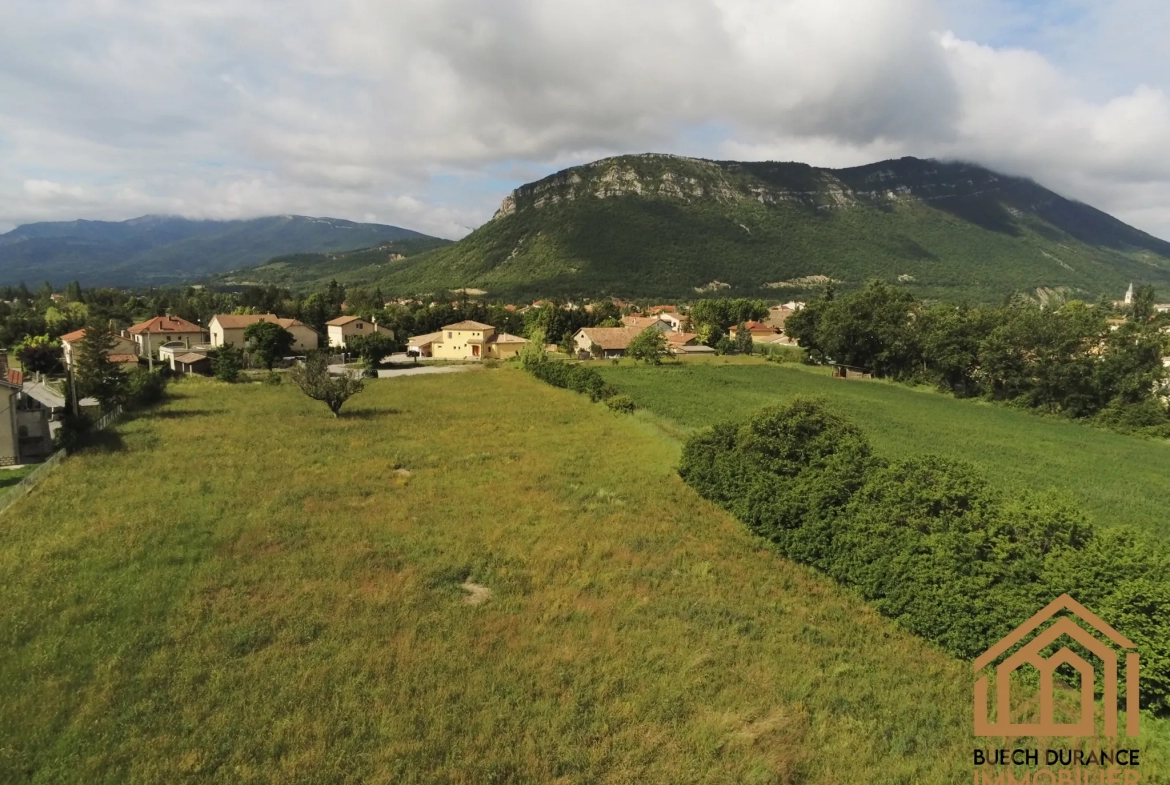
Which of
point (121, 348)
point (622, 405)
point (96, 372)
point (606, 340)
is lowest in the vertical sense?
point (622, 405)

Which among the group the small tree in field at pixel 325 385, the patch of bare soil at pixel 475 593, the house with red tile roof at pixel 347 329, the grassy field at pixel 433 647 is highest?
the house with red tile roof at pixel 347 329

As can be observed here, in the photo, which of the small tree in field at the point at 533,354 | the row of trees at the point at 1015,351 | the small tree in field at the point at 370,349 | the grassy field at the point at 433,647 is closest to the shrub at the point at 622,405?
the grassy field at the point at 433,647

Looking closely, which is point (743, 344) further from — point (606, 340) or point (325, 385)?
point (325, 385)

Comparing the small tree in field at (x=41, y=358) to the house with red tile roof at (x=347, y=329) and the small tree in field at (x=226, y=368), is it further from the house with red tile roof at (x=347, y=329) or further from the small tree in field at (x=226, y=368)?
the house with red tile roof at (x=347, y=329)

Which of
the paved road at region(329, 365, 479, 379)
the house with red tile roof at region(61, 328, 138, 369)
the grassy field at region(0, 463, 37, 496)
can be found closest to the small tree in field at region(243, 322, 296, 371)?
the paved road at region(329, 365, 479, 379)

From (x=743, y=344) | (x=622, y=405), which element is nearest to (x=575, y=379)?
(x=622, y=405)

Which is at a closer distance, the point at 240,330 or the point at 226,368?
the point at 226,368
